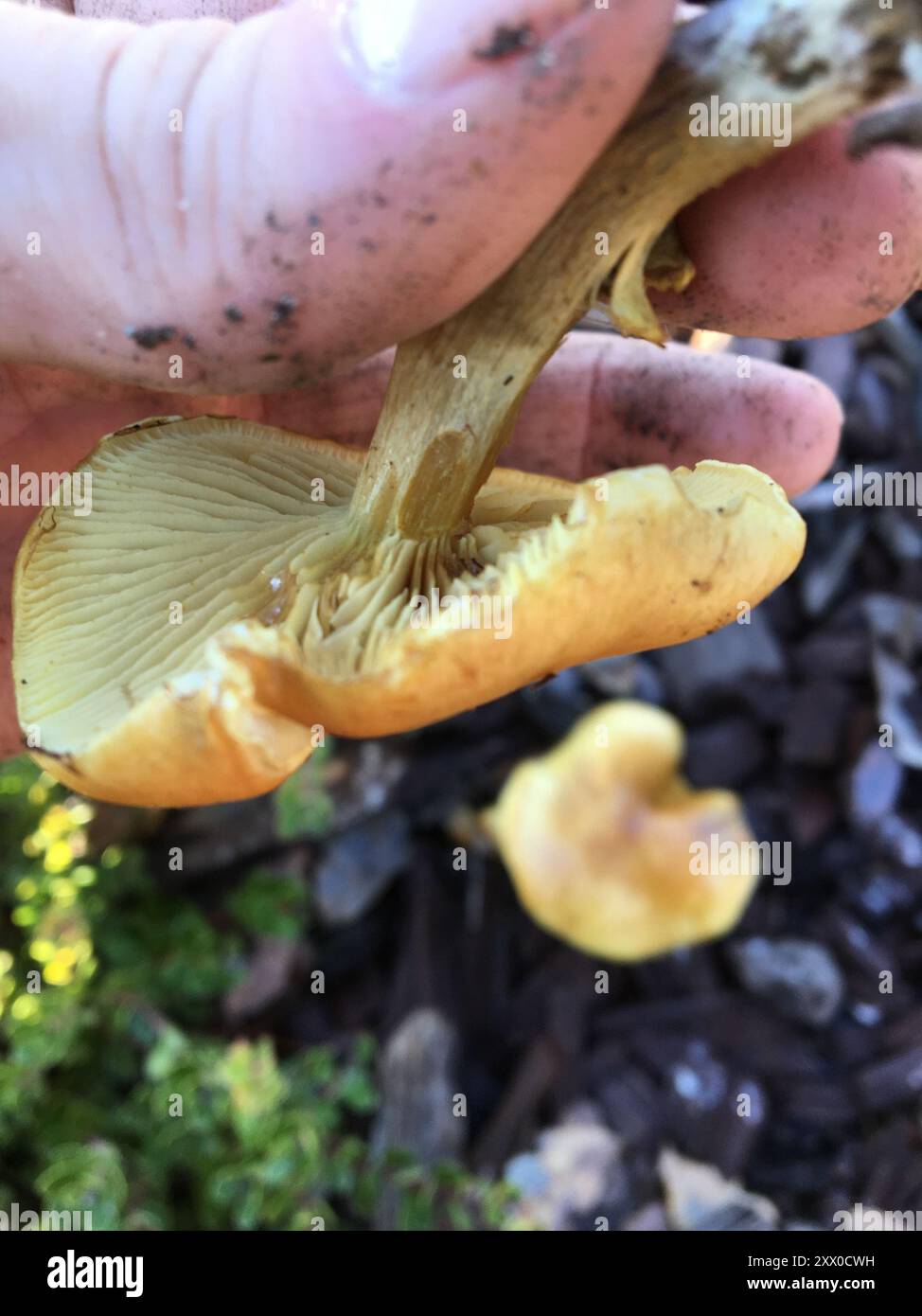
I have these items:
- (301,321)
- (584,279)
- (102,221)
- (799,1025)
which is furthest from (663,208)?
(799,1025)

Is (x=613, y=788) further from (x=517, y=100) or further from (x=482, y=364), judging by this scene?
(x=517, y=100)

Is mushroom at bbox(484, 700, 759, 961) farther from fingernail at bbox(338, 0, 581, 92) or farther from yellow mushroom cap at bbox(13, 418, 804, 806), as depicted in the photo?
fingernail at bbox(338, 0, 581, 92)

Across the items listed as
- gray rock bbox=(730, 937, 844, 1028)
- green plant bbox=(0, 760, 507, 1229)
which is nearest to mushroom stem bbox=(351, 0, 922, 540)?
green plant bbox=(0, 760, 507, 1229)

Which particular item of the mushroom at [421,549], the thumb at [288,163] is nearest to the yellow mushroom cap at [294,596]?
the mushroom at [421,549]

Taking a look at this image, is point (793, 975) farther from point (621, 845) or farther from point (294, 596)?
point (294, 596)

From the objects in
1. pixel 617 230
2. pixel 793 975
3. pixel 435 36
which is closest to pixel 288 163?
pixel 435 36
